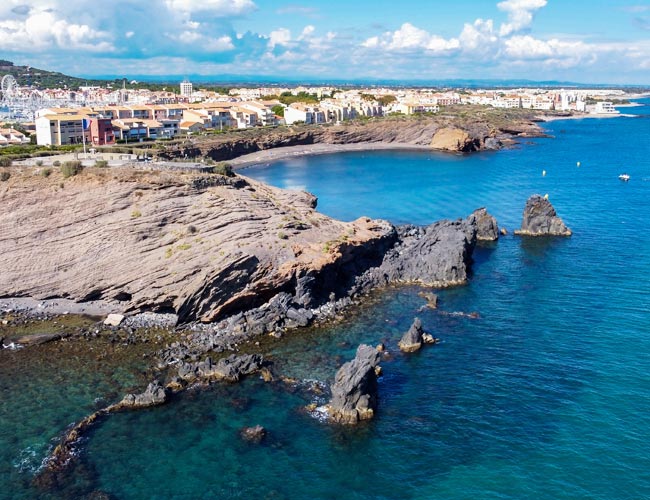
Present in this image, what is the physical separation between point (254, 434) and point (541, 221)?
4930 centimetres

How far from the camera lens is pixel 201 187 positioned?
1957 inches

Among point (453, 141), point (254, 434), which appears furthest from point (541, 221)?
point (453, 141)

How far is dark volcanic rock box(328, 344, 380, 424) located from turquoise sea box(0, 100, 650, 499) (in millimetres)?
769

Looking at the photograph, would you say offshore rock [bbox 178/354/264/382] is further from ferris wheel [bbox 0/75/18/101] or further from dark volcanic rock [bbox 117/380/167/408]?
ferris wheel [bbox 0/75/18/101]

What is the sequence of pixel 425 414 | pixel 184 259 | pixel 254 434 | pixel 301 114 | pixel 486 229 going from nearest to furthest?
pixel 254 434, pixel 425 414, pixel 184 259, pixel 486 229, pixel 301 114

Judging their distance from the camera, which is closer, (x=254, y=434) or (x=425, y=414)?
(x=254, y=434)

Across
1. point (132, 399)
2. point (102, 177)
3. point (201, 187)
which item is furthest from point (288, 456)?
point (102, 177)

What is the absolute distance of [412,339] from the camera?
3959 cm

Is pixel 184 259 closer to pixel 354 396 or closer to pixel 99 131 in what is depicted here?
pixel 354 396

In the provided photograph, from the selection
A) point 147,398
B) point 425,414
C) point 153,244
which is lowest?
point 425,414

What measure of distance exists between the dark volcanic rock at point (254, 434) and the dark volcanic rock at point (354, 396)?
3.82 m

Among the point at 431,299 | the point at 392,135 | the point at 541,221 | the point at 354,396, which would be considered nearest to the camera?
the point at 354,396

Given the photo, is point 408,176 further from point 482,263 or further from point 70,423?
point 70,423

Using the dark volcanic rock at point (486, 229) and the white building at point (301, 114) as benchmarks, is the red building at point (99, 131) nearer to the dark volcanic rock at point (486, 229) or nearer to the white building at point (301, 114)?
the dark volcanic rock at point (486, 229)
